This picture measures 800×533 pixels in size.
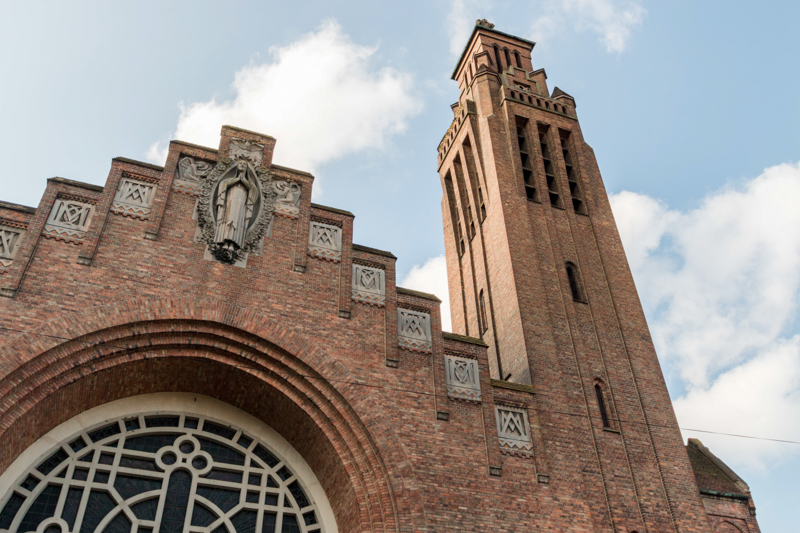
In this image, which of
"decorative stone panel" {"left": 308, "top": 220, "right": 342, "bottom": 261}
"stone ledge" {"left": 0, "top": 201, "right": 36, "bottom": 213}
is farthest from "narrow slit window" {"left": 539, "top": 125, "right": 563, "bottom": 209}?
"stone ledge" {"left": 0, "top": 201, "right": 36, "bottom": 213}

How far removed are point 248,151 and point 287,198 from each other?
1.46m

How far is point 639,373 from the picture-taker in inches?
637

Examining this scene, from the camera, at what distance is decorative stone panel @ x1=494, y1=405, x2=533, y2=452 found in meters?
12.9

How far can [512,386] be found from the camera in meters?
13.8

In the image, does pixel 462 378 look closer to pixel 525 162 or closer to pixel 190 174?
pixel 190 174

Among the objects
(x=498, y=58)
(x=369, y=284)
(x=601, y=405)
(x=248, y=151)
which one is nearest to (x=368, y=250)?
(x=369, y=284)

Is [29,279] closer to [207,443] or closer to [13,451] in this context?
[13,451]

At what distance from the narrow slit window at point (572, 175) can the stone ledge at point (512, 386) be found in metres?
7.95

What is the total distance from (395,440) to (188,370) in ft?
13.4

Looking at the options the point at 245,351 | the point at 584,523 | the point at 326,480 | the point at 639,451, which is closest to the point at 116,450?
the point at 245,351

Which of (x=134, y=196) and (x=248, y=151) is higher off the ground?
(x=248, y=151)

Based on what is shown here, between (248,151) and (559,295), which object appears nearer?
(248,151)

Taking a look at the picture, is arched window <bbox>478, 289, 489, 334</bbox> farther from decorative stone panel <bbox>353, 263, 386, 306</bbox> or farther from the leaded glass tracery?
the leaded glass tracery

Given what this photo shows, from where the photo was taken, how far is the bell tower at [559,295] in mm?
13766
